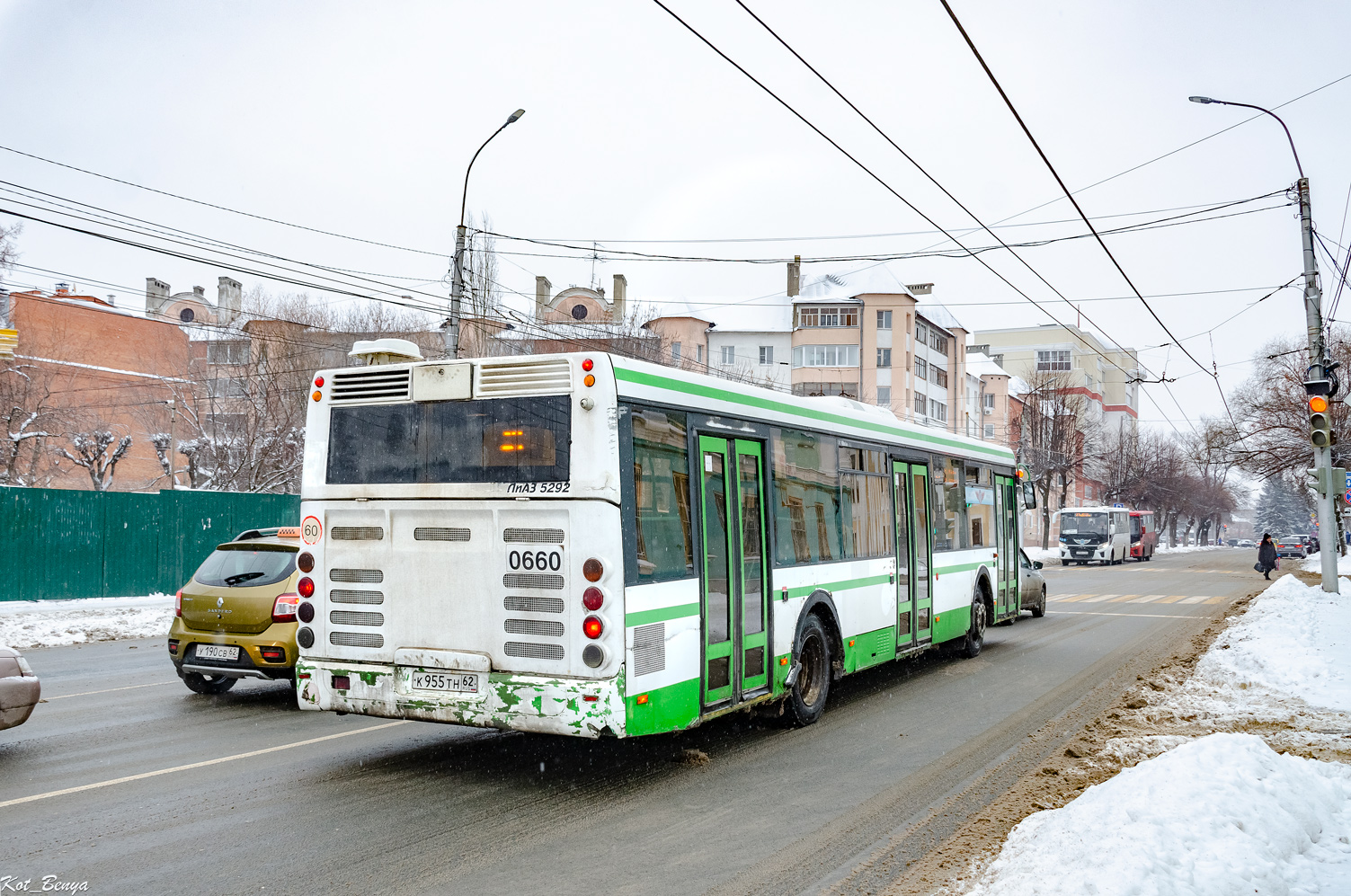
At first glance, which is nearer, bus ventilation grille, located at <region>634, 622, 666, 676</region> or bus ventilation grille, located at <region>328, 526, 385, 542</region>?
bus ventilation grille, located at <region>634, 622, 666, 676</region>

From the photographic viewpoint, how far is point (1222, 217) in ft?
67.2

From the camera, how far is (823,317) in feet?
241

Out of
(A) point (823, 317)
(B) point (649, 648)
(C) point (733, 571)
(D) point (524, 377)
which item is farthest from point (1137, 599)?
(A) point (823, 317)

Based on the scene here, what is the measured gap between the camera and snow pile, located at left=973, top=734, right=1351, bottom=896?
14.4 ft

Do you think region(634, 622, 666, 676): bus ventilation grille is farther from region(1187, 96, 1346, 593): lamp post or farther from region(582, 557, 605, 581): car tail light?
region(1187, 96, 1346, 593): lamp post

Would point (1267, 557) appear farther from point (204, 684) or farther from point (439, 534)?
point (439, 534)

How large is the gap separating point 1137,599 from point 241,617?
2390 centimetres

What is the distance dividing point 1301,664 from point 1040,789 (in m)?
6.85

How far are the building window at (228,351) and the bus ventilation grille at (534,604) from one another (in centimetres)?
3543

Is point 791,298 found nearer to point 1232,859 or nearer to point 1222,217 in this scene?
point 1222,217

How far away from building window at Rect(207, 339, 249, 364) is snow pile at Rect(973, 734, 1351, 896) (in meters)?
38.3

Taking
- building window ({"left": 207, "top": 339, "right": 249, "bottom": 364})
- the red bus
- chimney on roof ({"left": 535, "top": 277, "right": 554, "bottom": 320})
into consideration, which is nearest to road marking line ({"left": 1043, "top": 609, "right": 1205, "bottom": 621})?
building window ({"left": 207, "top": 339, "right": 249, "bottom": 364})

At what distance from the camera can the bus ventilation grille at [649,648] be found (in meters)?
6.72

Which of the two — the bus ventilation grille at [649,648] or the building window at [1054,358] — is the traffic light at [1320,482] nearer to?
the bus ventilation grille at [649,648]
